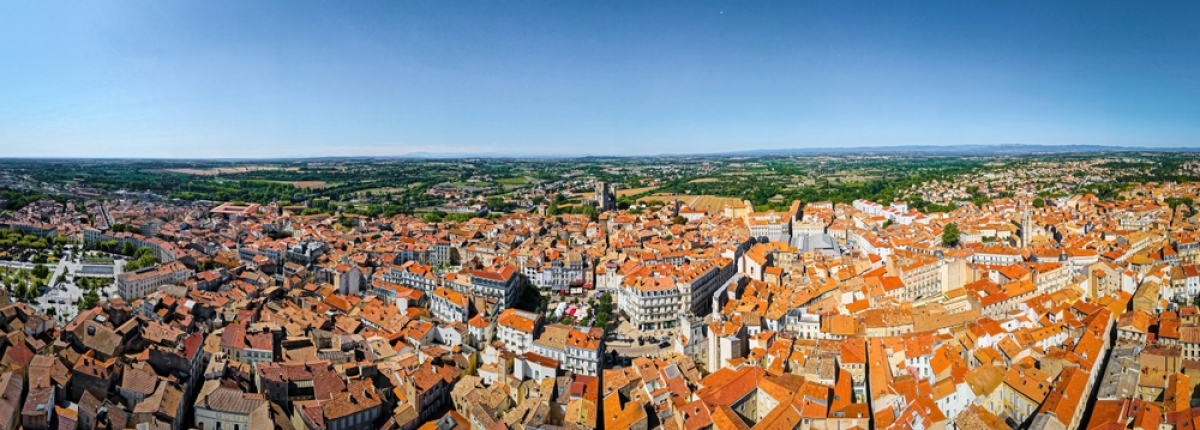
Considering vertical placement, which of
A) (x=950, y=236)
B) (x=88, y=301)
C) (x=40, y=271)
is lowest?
(x=88, y=301)

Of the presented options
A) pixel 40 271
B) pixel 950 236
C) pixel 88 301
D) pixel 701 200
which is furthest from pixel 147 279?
pixel 701 200

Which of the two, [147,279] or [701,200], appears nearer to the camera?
[147,279]

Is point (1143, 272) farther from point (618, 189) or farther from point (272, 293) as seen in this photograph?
point (618, 189)

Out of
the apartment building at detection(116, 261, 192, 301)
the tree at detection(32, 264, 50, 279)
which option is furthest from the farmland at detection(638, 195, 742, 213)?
the tree at detection(32, 264, 50, 279)

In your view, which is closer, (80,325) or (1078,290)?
(80,325)

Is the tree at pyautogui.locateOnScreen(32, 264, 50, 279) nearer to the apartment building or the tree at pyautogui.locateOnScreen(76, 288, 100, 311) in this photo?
the apartment building

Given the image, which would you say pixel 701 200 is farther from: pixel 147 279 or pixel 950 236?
pixel 147 279

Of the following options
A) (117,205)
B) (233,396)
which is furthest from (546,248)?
(117,205)

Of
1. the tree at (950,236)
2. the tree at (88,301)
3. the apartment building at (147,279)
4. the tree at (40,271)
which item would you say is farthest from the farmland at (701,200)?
the tree at (88,301)
